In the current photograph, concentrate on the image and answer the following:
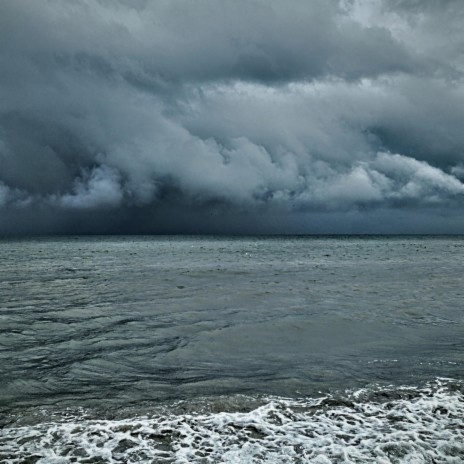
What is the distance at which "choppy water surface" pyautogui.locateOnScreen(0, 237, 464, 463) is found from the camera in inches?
237

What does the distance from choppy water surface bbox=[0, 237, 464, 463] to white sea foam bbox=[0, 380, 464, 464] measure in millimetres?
29

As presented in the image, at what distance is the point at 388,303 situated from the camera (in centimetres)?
1906

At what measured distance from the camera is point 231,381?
354 inches

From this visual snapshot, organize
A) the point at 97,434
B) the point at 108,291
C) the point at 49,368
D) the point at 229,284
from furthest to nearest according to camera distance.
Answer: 1. the point at 229,284
2. the point at 108,291
3. the point at 49,368
4. the point at 97,434

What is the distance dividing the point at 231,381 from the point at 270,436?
2.73m

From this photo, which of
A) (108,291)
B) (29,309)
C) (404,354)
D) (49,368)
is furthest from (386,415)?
(108,291)

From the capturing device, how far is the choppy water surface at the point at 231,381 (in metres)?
6.02

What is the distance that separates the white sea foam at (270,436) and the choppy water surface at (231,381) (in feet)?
0.09

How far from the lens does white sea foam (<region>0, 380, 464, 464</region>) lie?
5699 millimetres

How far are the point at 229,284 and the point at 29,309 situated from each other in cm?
1239

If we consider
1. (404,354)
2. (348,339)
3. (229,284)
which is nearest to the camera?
(404,354)

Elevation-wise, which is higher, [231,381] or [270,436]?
[270,436]

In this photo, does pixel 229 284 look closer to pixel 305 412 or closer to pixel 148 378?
pixel 148 378

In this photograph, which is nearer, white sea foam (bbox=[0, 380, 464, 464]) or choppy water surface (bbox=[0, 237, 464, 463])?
white sea foam (bbox=[0, 380, 464, 464])
